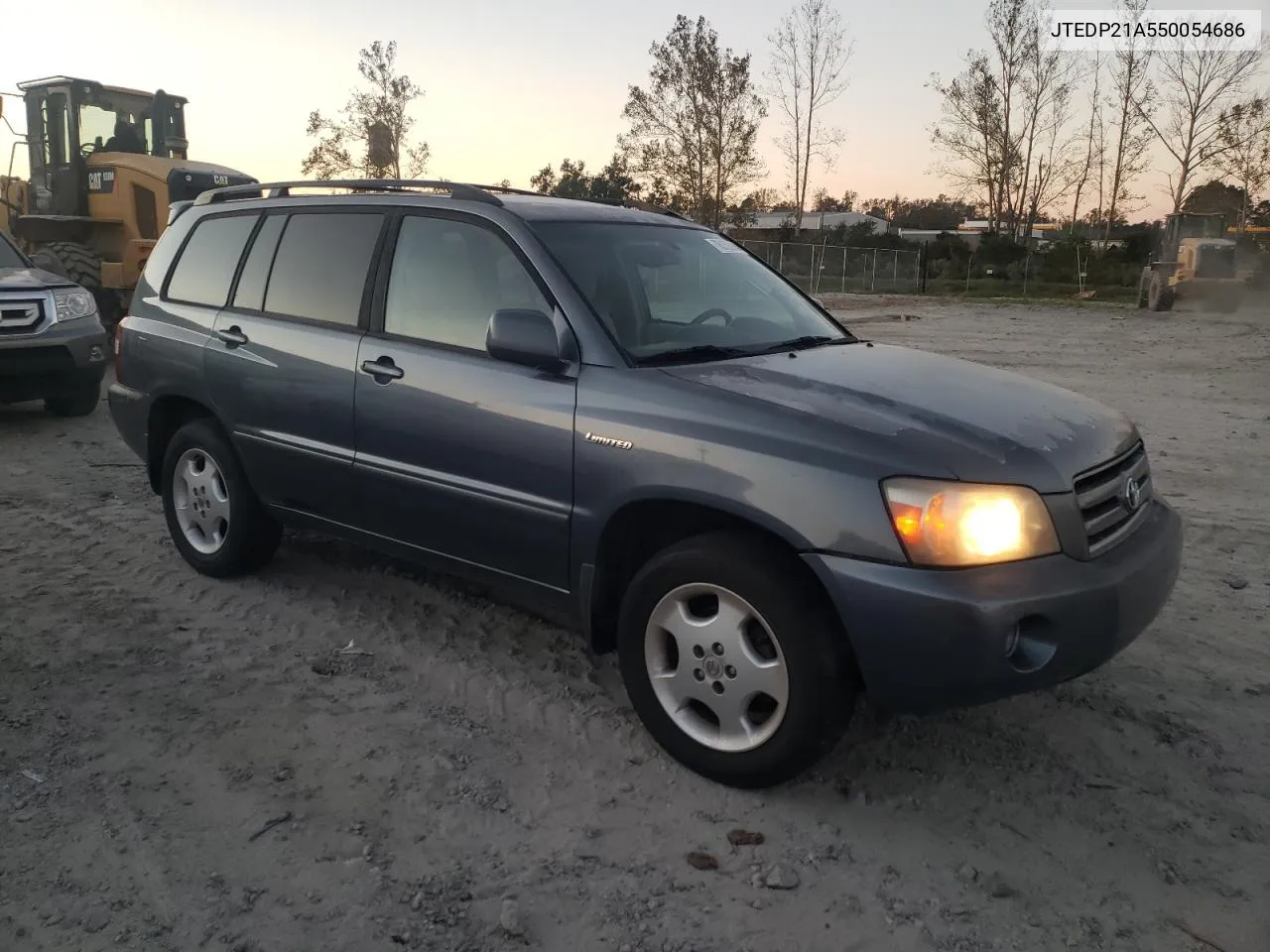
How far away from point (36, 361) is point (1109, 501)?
8485 millimetres

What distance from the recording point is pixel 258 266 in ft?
15.6

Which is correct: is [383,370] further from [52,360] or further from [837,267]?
[837,267]

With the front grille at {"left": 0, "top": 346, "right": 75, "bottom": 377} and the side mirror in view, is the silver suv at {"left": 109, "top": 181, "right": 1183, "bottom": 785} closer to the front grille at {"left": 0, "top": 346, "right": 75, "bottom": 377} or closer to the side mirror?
the side mirror

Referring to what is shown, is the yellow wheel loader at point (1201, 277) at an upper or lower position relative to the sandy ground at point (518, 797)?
upper

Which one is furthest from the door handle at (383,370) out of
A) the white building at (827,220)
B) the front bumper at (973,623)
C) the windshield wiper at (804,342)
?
the white building at (827,220)

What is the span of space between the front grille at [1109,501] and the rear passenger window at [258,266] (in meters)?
3.50

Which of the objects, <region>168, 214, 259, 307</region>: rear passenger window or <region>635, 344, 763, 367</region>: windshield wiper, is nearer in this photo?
<region>635, 344, 763, 367</region>: windshield wiper

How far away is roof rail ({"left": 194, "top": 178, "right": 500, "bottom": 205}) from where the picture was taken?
4.13m

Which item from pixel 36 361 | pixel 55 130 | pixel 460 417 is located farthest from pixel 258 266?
pixel 55 130

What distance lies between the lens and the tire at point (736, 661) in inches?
117

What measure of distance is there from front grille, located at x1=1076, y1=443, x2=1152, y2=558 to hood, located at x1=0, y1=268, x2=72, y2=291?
8.72 m

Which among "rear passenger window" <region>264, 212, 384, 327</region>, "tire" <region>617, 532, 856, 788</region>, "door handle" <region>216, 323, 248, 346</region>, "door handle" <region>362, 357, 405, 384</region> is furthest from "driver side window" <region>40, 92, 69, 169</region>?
"tire" <region>617, 532, 856, 788</region>

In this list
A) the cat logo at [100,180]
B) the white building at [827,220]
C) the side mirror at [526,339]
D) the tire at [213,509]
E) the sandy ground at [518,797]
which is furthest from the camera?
the white building at [827,220]

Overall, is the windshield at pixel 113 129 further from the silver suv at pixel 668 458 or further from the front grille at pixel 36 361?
the silver suv at pixel 668 458
